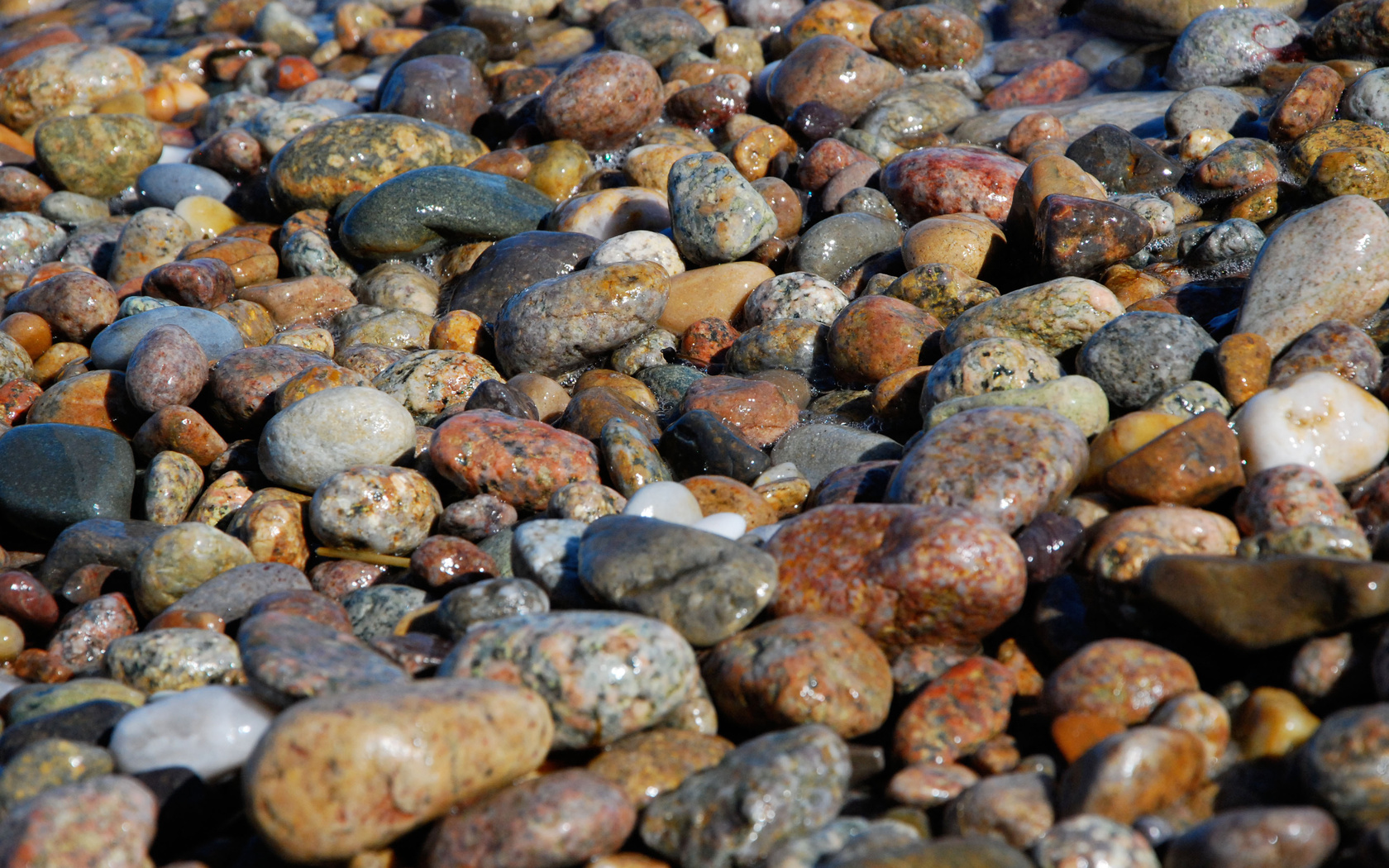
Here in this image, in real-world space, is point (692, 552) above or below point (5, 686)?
above

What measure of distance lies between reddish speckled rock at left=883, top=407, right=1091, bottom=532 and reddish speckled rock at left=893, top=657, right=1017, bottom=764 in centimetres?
61

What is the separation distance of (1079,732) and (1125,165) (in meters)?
5.11

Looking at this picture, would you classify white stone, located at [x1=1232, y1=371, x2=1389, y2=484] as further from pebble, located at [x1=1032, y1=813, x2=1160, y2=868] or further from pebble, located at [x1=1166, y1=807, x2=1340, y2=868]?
pebble, located at [x1=1032, y1=813, x2=1160, y2=868]

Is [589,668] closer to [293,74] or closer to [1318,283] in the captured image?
[1318,283]

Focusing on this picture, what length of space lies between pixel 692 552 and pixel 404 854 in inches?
47.8

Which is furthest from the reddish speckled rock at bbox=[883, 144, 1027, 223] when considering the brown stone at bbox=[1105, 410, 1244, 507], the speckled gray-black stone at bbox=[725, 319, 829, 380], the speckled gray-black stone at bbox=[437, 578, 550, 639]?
the speckled gray-black stone at bbox=[437, 578, 550, 639]

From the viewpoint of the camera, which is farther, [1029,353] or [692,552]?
[1029,353]

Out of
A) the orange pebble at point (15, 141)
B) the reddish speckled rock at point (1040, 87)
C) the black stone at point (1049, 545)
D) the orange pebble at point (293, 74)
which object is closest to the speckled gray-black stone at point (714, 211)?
the black stone at point (1049, 545)

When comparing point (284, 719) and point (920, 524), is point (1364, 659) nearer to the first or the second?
point (920, 524)

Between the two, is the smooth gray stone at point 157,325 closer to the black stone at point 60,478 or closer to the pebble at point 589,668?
the black stone at point 60,478

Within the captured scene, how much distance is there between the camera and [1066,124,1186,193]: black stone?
6801 mm

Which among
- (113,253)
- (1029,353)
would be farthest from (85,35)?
(1029,353)

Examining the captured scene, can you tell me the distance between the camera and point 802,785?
8.84ft

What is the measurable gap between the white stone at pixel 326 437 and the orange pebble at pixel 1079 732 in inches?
121
